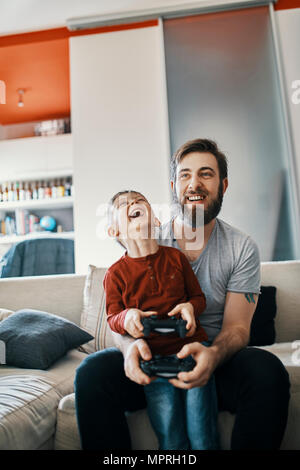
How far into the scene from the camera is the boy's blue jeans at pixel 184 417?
2.82 ft

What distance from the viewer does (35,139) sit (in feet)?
14.8

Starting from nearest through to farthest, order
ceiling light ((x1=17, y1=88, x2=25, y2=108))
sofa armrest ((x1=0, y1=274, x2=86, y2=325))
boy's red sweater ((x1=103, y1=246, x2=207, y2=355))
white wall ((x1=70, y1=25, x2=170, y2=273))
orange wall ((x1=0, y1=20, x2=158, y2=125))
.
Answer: boy's red sweater ((x1=103, y1=246, x2=207, y2=355)) → sofa armrest ((x1=0, y1=274, x2=86, y2=325)) → white wall ((x1=70, y1=25, x2=170, y2=273)) → orange wall ((x1=0, y1=20, x2=158, y2=125)) → ceiling light ((x1=17, y1=88, x2=25, y2=108))

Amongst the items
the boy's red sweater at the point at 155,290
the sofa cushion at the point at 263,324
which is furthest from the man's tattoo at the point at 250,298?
the sofa cushion at the point at 263,324

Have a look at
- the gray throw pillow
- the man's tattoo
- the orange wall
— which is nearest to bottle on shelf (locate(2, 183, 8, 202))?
the orange wall

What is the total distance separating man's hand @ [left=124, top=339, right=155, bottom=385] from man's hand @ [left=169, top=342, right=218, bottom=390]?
60 millimetres

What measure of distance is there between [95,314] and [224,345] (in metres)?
0.91

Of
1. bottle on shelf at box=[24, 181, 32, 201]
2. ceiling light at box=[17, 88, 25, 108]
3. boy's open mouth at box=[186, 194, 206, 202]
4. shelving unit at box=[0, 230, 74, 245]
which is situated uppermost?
ceiling light at box=[17, 88, 25, 108]

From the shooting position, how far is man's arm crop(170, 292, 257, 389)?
Answer: 2.60 feet

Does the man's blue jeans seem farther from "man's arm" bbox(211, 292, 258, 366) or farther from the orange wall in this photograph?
the orange wall

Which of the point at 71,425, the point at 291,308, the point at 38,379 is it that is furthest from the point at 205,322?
the point at 291,308

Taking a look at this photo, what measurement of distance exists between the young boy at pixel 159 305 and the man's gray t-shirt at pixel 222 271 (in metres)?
0.13

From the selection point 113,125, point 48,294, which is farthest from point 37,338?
point 113,125

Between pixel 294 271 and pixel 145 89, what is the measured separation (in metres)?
2.00

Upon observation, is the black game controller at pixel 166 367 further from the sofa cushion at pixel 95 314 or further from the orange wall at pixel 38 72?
the orange wall at pixel 38 72
